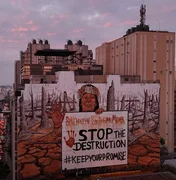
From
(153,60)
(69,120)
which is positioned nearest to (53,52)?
(69,120)

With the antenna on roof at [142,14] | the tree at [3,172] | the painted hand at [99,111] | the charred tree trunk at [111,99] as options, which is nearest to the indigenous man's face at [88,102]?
the painted hand at [99,111]

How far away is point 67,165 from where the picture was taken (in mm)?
58531

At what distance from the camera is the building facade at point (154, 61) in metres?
76.4

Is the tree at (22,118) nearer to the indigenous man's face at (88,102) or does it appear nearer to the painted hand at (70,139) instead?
the painted hand at (70,139)

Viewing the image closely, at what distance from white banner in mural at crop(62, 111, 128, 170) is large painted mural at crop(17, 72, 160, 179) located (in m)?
0.26

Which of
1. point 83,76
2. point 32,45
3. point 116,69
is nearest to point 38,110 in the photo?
point 83,76

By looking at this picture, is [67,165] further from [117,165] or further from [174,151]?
[174,151]

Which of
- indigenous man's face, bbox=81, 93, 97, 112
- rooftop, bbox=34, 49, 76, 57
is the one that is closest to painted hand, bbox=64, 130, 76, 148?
indigenous man's face, bbox=81, 93, 97, 112

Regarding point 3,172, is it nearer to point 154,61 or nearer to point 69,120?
point 69,120

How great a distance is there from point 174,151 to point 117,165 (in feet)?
109

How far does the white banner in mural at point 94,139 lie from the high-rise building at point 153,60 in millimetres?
→ 19818

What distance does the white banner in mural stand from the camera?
190 feet

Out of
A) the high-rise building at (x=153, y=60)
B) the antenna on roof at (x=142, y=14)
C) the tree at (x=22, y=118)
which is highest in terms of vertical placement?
the antenna on roof at (x=142, y=14)

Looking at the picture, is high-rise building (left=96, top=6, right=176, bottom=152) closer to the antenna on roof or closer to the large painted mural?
the antenna on roof
